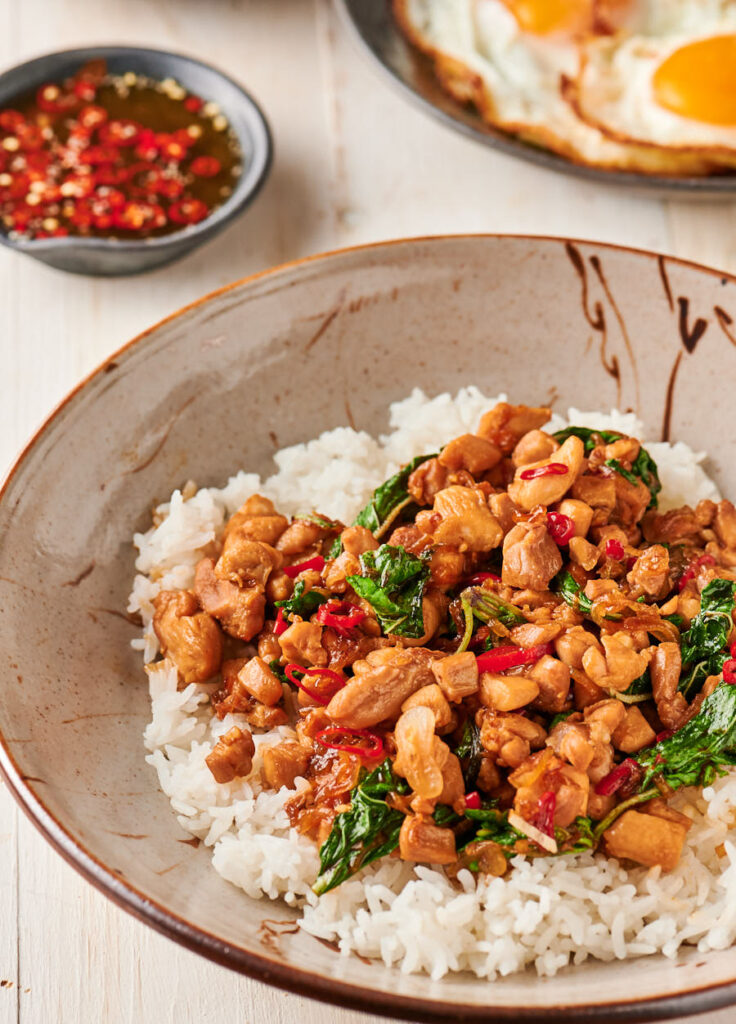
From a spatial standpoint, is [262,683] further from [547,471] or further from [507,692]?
[547,471]

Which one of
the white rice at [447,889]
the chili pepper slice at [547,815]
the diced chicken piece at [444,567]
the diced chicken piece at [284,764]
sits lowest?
the white rice at [447,889]

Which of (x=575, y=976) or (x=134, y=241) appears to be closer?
(x=575, y=976)

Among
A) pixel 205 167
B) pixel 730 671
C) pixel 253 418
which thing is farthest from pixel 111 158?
pixel 730 671

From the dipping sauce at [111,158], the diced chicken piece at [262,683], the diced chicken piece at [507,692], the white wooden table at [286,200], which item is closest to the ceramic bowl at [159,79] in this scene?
the dipping sauce at [111,158]

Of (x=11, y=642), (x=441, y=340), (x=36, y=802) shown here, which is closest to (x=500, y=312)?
(x=441, y=340)

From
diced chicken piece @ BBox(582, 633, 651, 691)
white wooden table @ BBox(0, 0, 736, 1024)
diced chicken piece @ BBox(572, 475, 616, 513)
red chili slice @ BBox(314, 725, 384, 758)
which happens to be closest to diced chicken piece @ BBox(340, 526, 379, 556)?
red chili slice @ BBox(314, 725, 384, 758)

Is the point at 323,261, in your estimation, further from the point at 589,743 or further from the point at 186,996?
the point at 186,996

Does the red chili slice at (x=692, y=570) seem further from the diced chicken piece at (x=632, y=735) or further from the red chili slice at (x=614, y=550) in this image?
the diced chicken piece at (x=632, y=735)
